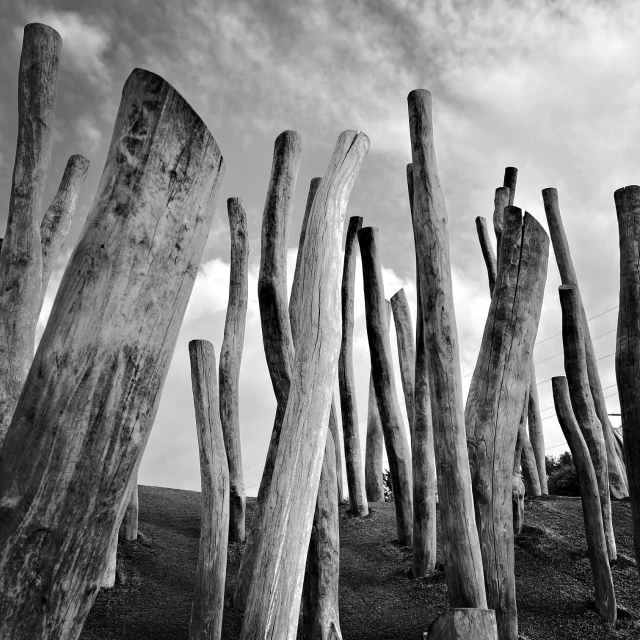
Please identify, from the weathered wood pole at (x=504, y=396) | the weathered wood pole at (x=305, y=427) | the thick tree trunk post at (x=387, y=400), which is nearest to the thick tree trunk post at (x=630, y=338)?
the weathered wood pole at (x=504, y=396)

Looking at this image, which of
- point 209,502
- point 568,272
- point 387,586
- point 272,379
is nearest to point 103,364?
point 272,379

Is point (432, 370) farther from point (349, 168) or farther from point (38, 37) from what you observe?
point (38, 37)

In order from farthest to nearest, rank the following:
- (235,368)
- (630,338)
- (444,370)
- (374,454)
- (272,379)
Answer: (374,454) < (235,368) < (272,379) < (444,370) < (630,338)

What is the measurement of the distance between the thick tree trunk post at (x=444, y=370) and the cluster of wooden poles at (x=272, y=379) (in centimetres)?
1

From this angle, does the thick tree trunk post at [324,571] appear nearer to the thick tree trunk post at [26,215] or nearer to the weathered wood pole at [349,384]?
the thick tree trunk post at [26,215]

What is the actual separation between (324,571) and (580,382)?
296 cm

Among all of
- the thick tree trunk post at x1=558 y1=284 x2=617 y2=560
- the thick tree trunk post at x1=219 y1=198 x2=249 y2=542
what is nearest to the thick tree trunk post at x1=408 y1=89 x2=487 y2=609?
the thick tree trunk post at x1=558 y1=284 x2=617 y2=560

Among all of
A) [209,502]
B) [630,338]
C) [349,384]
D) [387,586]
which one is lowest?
[387,586]

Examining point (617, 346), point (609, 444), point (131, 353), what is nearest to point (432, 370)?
point (617, 346)

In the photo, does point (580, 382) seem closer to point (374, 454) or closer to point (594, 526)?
point (594, 526)

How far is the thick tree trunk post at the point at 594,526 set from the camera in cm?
493

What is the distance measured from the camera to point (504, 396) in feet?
12.1

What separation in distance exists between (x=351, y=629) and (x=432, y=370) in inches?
92.1

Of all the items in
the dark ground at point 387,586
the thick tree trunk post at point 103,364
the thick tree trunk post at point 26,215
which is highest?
the thick tree trunk post at point 26,215
